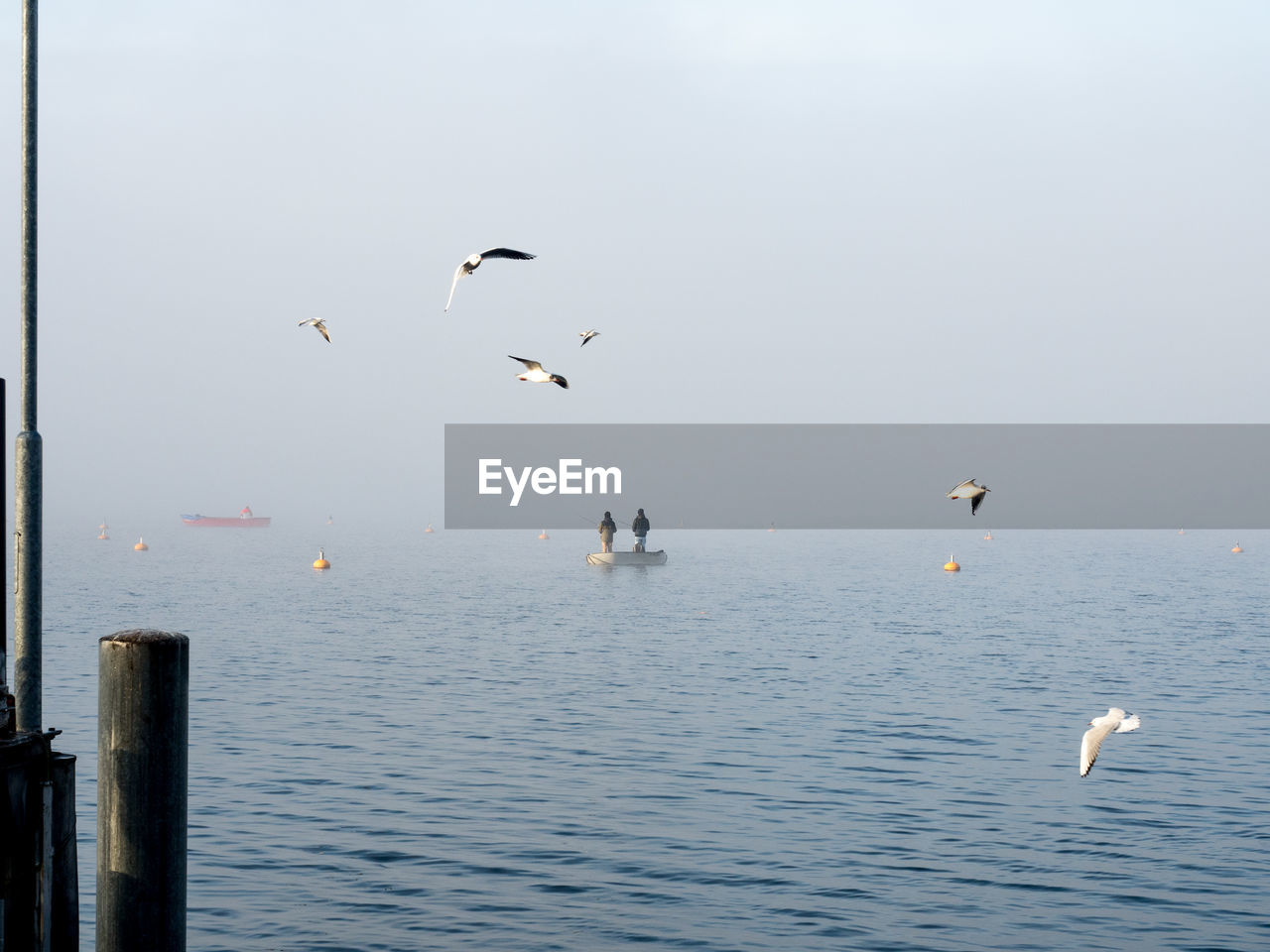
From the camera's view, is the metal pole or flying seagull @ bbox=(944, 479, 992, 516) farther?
flying seagull @ bbox=(944, 479, 992, 516)

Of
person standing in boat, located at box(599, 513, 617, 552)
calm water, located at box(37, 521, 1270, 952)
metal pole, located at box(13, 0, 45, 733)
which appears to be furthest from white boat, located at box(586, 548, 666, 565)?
metal pole, located at box(13, 0, 45, 733)

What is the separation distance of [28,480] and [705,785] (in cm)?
1500

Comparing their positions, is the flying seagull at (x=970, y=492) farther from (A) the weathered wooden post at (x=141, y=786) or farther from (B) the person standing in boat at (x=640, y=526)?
(B) the person standing in boat at (x=640, y=526)

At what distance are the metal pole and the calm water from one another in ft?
17.5

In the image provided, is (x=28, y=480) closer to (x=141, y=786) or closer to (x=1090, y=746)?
(x=141, y=786)

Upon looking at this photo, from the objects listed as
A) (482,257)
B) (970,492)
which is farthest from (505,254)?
(970,492)

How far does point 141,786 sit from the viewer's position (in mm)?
8625

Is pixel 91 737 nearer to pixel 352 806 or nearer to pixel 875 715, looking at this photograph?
pixel 352 806

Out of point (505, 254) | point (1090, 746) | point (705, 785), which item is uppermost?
point (505, 254)

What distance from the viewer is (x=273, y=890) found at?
1592 cm

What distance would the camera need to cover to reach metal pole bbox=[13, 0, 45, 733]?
30.8 ft

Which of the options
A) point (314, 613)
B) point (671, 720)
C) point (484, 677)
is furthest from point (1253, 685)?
point (314, 613)

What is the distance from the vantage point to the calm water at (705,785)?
50.2 feet

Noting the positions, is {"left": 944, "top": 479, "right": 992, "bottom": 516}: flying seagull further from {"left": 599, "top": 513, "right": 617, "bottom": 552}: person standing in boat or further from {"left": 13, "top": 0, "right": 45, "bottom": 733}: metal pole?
{"left": 599, "top": 513, "right": 617, "bottom": 552}: person standing in boat
